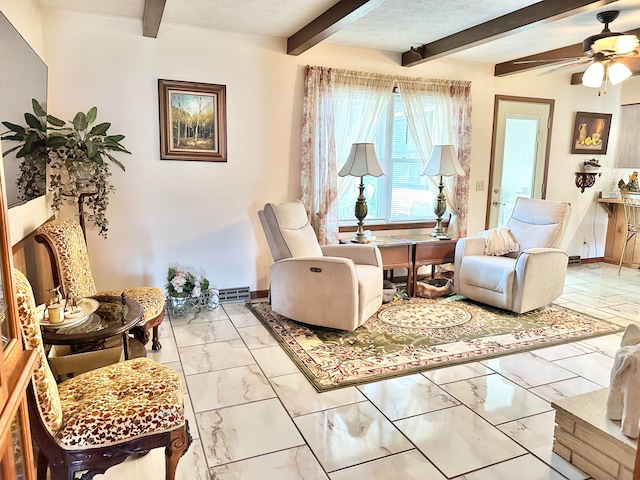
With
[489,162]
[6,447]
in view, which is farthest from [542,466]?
[489,162]

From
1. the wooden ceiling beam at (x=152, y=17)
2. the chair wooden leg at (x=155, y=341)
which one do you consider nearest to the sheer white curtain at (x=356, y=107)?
the wooden ceiling beam at (x=152, y=17)

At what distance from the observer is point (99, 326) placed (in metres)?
2.07

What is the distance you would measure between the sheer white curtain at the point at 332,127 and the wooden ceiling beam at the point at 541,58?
1.40 metres

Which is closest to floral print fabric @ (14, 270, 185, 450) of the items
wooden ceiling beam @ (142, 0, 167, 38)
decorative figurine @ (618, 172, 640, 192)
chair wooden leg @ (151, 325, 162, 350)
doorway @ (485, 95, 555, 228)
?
chair wooden leg @ (151, 325, 162, 350)

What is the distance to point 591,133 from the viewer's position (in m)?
5.97

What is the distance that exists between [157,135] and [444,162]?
9.01ft

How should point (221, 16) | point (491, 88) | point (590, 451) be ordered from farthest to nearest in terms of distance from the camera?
point (491, 88) → point (221, 16) → point (590, 451)

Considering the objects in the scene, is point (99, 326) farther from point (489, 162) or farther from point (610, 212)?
point (610, 212)

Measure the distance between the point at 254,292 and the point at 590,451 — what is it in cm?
315

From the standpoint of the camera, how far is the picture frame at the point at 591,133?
5.87m

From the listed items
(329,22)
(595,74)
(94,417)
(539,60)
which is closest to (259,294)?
(329,22)

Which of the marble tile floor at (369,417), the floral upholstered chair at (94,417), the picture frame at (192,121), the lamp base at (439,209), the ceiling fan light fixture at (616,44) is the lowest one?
the marble tile floor at (369,417)

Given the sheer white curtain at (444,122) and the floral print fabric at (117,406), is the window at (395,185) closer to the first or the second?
the sheer white curtain at (444,122)

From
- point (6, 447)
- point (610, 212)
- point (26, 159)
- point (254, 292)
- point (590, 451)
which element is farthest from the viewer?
point (610, 212)
